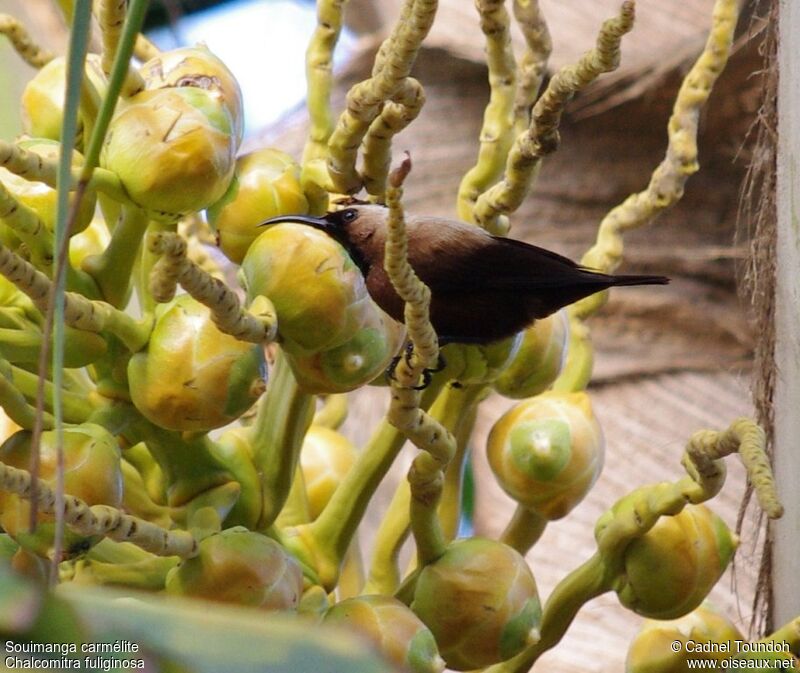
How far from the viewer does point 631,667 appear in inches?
29.9

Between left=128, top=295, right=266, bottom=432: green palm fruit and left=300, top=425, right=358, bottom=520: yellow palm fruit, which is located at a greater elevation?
left=128, top=295, right=266, bottom=432: green palm fruit

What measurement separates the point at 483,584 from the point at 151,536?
210 mm

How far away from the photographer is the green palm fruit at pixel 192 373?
1.91ft

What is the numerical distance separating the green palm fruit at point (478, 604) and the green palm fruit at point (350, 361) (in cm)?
12

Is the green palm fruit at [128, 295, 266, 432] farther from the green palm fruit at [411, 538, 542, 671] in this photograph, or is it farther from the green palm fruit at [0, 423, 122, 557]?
the green palm fruit at [411, 538, 542, 671]

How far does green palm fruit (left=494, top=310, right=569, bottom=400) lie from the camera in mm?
771

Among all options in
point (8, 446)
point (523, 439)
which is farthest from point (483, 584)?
point (8, 446)

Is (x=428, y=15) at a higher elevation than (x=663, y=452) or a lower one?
higher

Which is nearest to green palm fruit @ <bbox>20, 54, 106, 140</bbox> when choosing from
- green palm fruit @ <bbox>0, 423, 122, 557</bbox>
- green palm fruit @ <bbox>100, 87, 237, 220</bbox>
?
green palm fruit @ <bbox>100, 87, 237, 220</bbox>

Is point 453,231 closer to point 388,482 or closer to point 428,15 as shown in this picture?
point 428,15

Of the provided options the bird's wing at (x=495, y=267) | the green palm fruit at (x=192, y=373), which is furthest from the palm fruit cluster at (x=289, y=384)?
the bird's wing at (x=495, y=267)

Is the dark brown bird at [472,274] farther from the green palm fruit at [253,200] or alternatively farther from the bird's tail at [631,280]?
the green palm fruit at [253,200]

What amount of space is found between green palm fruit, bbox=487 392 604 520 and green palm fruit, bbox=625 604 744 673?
0.34 feet

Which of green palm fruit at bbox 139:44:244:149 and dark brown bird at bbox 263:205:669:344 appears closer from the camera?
green palm fruit at bbox 139:44:244:149
